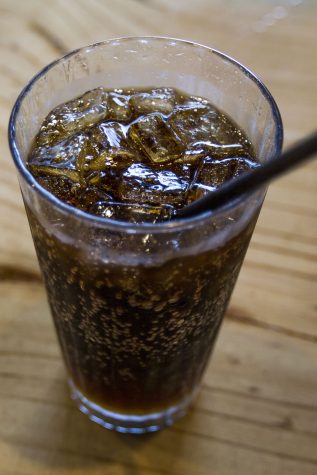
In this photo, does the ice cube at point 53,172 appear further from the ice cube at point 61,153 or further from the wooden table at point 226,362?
the wooden table at point 226,362

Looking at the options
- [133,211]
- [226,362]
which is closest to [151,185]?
[133,211]

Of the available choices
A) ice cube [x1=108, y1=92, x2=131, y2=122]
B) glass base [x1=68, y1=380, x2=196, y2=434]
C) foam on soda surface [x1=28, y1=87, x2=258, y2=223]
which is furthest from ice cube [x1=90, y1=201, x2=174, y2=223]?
glass base [x1=68, y1=380, x2=196, y2=434]

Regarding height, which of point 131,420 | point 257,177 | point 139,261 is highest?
point 257,177

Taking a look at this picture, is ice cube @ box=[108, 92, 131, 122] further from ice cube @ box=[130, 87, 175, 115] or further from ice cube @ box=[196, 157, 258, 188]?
ice cube @ box=[196, 157, 258, 188]

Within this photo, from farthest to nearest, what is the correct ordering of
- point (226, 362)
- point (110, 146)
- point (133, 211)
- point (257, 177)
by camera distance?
point (226, 362)
point (110, 146)
point (133, 211)
point (257, 177)

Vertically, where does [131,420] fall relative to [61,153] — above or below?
below

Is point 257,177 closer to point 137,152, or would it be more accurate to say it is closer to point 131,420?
point 137,152

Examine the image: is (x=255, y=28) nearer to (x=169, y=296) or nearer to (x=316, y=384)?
(x=316, y=384)
